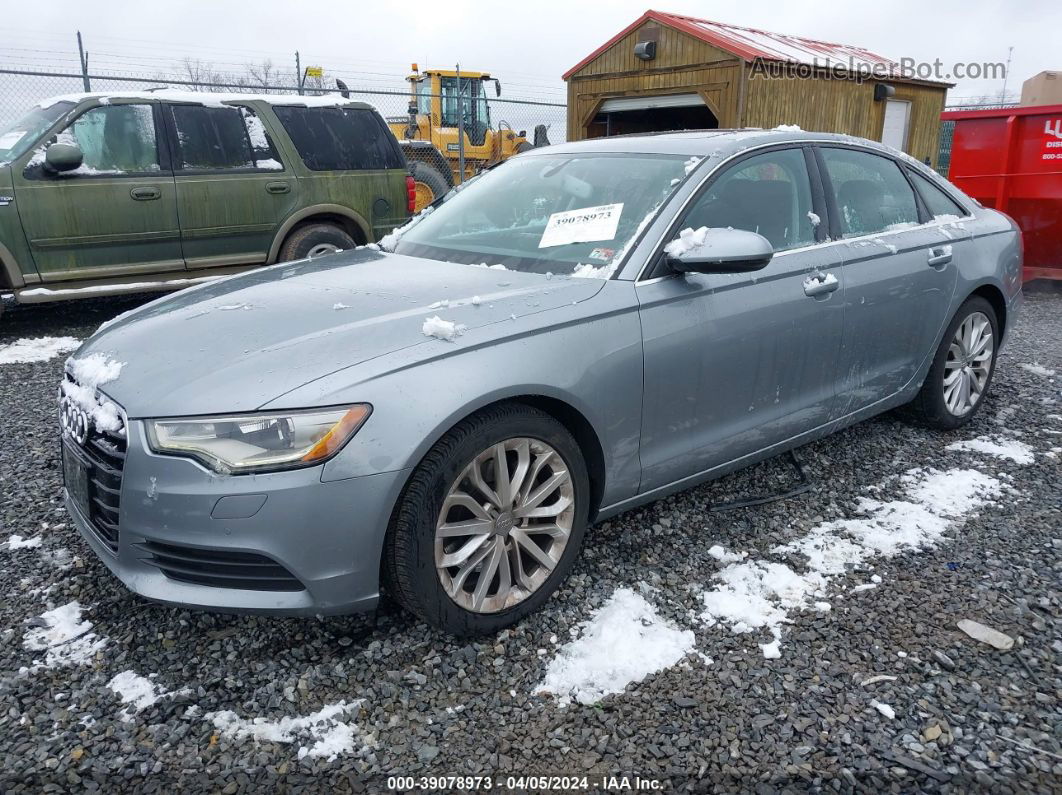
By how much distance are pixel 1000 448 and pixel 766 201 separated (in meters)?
2.00

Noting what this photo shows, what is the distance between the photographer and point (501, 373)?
93.4 inches

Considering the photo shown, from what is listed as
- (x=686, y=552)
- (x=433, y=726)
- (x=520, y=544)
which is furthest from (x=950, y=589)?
(x=433, y=726)

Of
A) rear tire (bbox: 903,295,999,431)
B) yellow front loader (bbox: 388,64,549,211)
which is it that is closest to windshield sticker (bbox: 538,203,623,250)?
rear tire (bbox: 903,295,999,431)

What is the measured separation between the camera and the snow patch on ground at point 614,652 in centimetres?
234

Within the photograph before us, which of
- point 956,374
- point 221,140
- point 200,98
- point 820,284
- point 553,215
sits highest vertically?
point 200,98

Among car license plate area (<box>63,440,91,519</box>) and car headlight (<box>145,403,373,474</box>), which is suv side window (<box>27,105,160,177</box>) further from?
car headlight (<box>145,403,373,474</box>)

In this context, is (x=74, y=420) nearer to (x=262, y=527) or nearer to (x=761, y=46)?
(x=262, y=527)

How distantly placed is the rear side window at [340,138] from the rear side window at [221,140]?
0.28 meters

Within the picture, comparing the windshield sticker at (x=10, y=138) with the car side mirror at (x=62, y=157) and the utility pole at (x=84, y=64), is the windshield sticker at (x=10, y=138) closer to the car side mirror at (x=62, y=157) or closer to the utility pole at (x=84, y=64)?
the car side mirror at (x=62, y=157)

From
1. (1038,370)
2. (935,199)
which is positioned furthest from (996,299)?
(1038,370)

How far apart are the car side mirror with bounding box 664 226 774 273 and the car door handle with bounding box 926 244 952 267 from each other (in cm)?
152

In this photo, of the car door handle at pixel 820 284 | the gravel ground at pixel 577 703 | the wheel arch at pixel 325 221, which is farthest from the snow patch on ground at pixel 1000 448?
the wheel arch at pixel 325 221

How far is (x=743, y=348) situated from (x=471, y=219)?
4.34 ft

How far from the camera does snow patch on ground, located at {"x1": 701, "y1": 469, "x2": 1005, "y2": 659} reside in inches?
107
